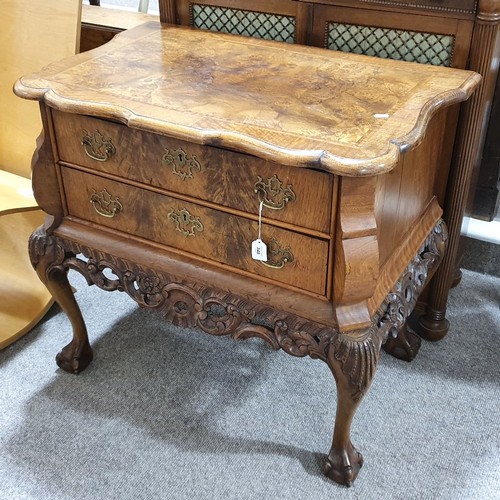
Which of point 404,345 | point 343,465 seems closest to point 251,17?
point 404,345

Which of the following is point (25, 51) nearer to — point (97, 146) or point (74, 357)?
point (97, 146)

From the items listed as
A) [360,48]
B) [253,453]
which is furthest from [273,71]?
[253,453]

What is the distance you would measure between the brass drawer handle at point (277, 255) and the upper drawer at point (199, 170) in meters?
0.05

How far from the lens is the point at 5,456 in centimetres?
146

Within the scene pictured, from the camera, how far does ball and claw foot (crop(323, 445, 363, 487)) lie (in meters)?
1.36

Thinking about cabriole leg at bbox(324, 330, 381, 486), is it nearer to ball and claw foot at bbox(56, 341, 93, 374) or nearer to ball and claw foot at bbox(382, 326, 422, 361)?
ball and claw foot at bbox(382, 326, 422, 361)

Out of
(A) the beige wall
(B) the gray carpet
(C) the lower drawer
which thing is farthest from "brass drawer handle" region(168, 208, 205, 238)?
(A) the beige wall

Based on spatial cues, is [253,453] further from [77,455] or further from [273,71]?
[273,71]

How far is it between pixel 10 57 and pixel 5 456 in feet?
3.24

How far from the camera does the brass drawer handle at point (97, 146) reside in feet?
4.17

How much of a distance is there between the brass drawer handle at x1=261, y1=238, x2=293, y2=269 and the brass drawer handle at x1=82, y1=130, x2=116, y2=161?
35cm

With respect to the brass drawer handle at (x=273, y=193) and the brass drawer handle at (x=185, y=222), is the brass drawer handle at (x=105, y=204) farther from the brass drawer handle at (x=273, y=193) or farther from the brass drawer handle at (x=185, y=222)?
the brass drawer handle at (x=273, y=193)

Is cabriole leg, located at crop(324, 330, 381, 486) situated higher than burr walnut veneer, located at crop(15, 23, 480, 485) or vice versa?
burr walnut veneer, located at crop(15, 23, 480, 485)

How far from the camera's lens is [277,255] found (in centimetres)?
119
